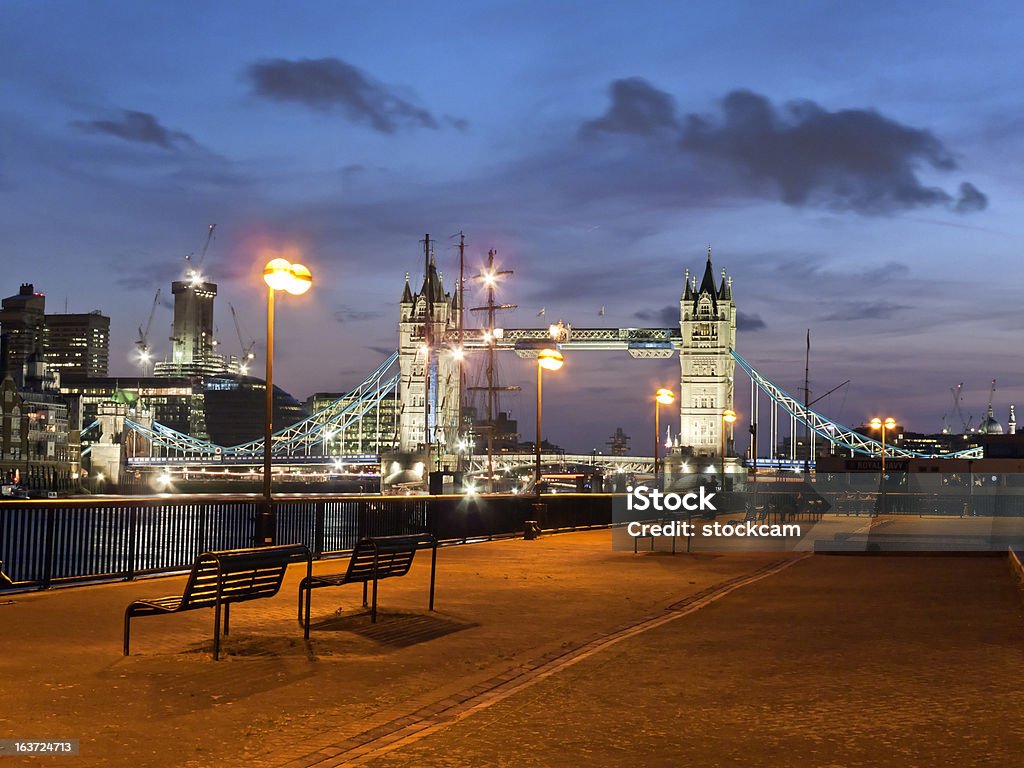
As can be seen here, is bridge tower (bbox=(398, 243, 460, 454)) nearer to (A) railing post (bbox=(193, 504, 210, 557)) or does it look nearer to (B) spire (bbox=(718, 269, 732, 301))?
(B) spire (bbox=(718, 269, 732, 301))

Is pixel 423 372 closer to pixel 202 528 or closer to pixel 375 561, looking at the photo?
pixel 202 528

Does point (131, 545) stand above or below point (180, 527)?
below

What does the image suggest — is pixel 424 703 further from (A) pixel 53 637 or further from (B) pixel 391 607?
(B) pixel 391 607

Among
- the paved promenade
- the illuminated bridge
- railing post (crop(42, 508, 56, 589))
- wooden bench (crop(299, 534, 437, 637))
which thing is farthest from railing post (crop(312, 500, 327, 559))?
the illuminated bridge

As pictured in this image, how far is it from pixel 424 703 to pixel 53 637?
4.29 meters

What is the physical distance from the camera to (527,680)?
9.66 m

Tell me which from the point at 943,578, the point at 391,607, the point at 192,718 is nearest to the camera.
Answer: the point at 192,718

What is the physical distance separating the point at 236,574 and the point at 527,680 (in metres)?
2.74

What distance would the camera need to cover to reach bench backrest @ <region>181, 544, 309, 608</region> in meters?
10.3

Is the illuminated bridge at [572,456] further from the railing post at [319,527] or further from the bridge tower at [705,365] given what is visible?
the railing post at [319,527]

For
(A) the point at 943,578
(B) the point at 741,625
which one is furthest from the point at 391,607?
(A) the point at 943,578

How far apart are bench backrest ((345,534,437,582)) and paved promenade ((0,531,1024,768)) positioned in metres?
0.52

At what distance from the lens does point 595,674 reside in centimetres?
996

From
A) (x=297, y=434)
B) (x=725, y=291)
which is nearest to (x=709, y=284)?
(x=725, y=291)
